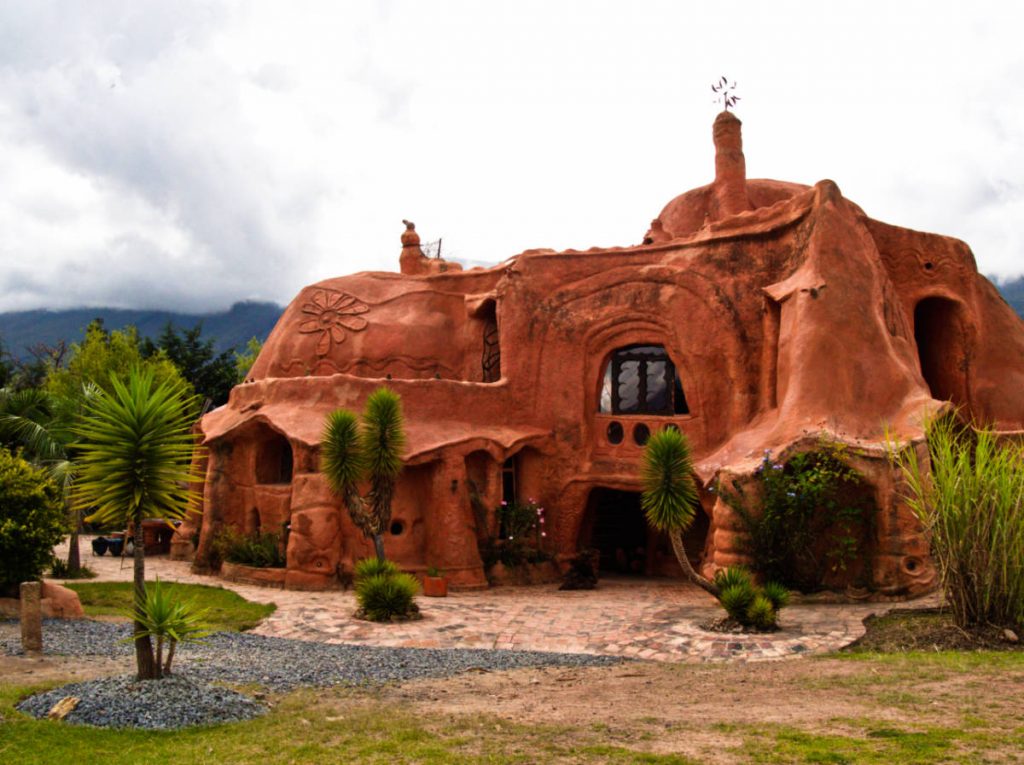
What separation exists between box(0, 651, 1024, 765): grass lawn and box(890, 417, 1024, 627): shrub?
4.02 ft

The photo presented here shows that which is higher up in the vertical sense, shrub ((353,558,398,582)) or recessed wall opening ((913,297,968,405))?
recessed wall opening ((913,297,968,405))

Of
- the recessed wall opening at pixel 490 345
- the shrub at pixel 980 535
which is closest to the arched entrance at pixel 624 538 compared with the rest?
the recessed wall opening at pixel 490 345

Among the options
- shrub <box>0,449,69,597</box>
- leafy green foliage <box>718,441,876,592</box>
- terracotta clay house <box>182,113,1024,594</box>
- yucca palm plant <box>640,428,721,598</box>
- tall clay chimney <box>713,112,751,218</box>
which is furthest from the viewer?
tall clay chimney <box>713,112,751,218</box>

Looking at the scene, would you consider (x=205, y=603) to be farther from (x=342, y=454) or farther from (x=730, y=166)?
(x=730, y=166)

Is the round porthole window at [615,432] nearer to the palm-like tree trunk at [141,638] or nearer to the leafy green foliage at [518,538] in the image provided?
the leafy green foliage at [518,538]

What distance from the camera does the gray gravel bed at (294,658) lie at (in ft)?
31.1

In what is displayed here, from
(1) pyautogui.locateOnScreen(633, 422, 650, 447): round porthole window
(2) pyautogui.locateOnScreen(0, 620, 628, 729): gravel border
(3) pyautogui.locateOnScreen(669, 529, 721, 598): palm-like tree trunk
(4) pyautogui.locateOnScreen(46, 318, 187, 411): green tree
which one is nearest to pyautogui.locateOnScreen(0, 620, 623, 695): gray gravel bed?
(2) pyautogui.locateOnScreen(0, 620, 628, 729): gravel border

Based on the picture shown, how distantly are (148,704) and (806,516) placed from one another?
10.1 metres

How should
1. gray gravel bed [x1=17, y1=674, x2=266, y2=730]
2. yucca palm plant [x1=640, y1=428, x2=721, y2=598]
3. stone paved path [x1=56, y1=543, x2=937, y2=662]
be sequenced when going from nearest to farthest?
1. gray gravel bed [x1=17, y1=674, x2=266, y2=730]
2. stone paved path [x1=56, y1=543, x2=937, y2=662]
3. yucca palm plant [x1=640, y1=428, x2=721, y2=598]

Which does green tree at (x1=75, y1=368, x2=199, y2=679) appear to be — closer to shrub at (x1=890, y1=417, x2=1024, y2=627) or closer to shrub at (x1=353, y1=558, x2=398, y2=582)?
shrub at (x1=353, y1=558, x2=398, y2=582)

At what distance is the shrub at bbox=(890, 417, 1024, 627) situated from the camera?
1035 cm

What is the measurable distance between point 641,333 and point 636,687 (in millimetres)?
11143

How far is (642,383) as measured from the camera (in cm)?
1970

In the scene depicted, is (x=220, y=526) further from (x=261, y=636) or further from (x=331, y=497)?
(x=261, y=636)
